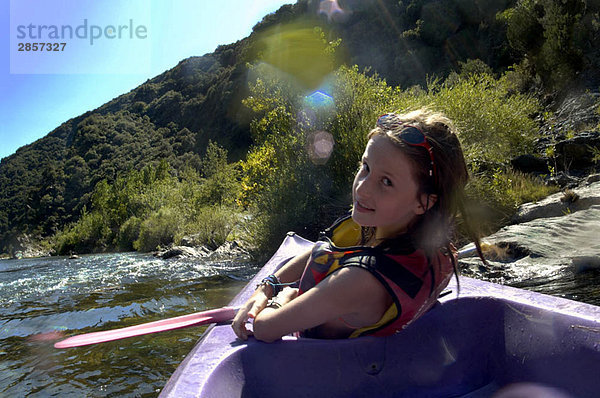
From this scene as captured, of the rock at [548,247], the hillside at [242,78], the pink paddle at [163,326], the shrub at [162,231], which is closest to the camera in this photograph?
the pink paddle at [163,326]

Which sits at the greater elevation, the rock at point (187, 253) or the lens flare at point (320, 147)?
the lens flare at point (320, 147)

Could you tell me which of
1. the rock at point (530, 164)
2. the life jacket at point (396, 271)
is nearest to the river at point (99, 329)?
the life jacket at point (396, 271)

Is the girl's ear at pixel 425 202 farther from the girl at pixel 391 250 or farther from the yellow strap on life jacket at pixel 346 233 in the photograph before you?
the yellow strap on life jacket at pixel 346 233

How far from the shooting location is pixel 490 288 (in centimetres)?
132

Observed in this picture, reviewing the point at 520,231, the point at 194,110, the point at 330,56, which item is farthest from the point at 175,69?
the point at 520,231

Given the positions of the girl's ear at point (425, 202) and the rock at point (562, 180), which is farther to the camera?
the rock at point (562, 180)

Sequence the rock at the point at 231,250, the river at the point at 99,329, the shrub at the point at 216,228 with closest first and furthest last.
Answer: the river at the point at 99,329, the rock at the point at 231,250, the shrub at the point at 216,228

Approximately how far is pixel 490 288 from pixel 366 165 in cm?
65

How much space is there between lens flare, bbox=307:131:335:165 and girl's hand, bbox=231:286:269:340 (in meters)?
6.37

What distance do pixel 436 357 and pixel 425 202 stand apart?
48cm

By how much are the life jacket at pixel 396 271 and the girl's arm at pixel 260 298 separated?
0.20 metres

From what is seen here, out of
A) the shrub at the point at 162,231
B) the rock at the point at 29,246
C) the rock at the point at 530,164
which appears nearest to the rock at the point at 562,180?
the rock at the point at 530,164

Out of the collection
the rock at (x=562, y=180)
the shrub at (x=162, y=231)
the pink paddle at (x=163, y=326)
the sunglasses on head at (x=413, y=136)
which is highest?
the sunglasses on head at (x=413, y=136)

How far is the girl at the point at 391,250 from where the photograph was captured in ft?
3.11
